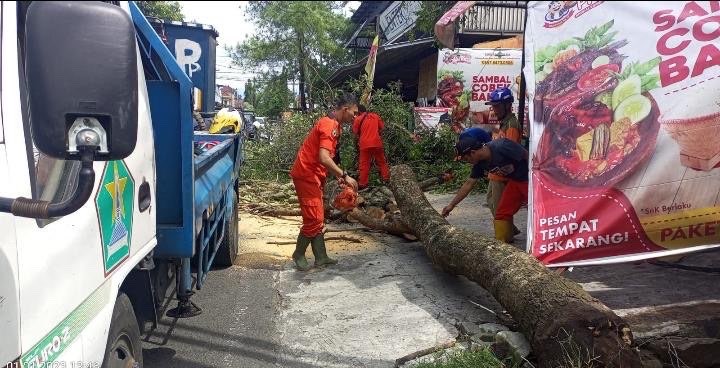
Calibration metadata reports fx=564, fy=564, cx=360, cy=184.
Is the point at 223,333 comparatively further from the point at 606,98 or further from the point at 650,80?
the point at 650,80

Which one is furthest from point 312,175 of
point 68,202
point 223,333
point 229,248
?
point 68,202

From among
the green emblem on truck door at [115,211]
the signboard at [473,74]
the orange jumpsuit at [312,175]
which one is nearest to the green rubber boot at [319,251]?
the orange jumpsuit at [312,175]

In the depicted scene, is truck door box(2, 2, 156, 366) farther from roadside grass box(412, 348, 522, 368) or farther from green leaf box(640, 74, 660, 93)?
green leaf box(640, 74, 660, 93)

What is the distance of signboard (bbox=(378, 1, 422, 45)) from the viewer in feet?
53.3

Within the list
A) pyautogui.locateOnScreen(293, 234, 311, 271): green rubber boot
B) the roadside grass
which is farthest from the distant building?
the roadside grass

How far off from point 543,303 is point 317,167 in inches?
104

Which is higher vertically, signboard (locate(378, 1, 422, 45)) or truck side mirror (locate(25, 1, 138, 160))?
signboard (locate(378, 1, 422, 45))

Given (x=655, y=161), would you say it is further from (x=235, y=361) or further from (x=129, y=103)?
(x=129, y=103)

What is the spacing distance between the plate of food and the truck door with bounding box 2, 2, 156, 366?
253 centimetres

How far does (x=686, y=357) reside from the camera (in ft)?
9.86

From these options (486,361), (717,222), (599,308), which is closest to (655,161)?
(717,222)

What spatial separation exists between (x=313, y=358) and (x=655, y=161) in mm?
2510

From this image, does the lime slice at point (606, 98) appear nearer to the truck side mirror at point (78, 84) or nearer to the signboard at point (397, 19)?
the truck side mirror at point (78, 84)

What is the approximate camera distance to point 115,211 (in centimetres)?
215
